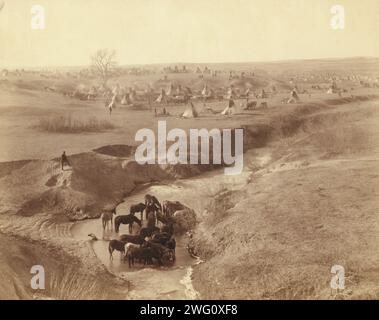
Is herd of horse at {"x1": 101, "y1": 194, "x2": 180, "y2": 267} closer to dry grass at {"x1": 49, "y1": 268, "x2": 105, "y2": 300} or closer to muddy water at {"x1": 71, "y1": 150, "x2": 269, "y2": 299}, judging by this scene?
muddy water at {"x1": 71, "y1": 150, "x2": 269, "y2": 299}

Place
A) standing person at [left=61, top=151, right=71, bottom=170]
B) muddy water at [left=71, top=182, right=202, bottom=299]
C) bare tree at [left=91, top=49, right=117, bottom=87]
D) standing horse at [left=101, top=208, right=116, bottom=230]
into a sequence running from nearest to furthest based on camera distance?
muddy water at [left=71, top=182, right=202, bottom=299] < standing horse at [left=101, top=208, right=116, bottom=230] < standing person at [left=61, top=151, right=71, bottom=170] < bare tree at [left=91, top=49, right=117, bottom=87]

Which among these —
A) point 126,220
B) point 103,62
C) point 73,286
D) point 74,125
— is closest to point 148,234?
point 126,220

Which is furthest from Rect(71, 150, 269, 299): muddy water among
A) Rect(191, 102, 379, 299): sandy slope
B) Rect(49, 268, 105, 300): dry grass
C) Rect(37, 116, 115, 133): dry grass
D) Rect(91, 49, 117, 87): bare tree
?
Rect(91, 49, 117, 87): bare tree

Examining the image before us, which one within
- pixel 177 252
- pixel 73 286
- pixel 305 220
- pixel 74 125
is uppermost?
pixel 74 125

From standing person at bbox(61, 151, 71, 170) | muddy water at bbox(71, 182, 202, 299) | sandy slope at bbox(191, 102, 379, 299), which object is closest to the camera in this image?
sandy slope at bbox(191, 102, 379, 299)

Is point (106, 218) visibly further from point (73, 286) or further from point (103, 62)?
point (103, 62)
